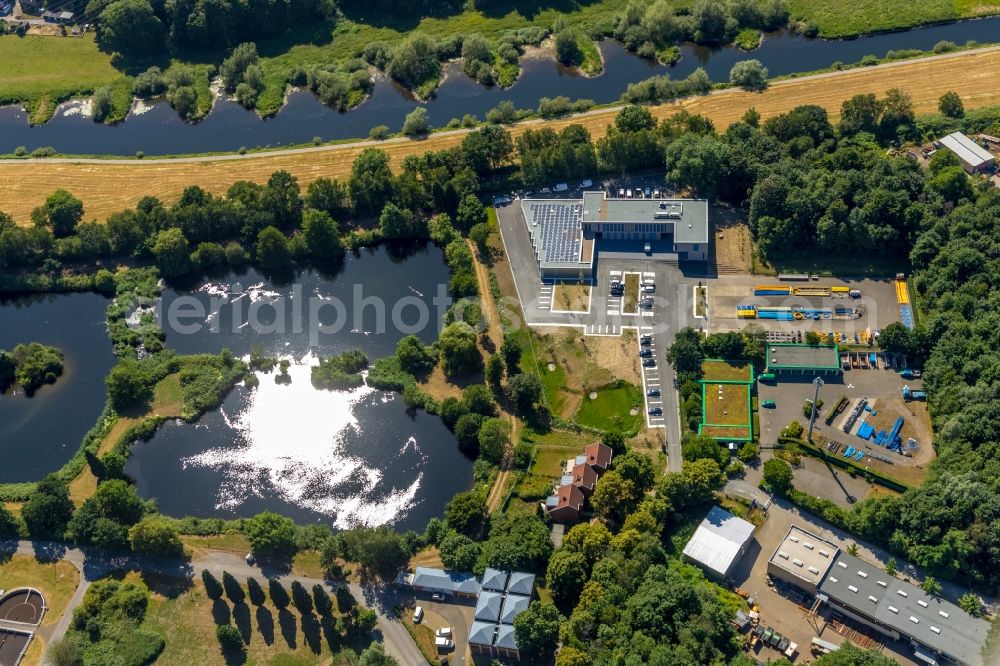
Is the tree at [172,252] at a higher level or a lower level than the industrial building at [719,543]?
higher

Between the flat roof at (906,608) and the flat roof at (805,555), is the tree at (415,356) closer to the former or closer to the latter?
the flat roof at (805,555)

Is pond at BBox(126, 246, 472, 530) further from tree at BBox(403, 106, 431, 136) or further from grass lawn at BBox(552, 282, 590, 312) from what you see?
tree at BBox(403, 106, 431, 136)

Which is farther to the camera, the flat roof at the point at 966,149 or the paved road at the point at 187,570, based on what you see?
the flat roof at the point at 966,149

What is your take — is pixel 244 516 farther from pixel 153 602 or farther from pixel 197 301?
pixel 197 301

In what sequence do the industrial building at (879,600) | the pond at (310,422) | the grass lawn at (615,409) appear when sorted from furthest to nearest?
1. the grass lawn at (615,409)
2. the pond at (310,422)
3. the industrial building at (879,600)

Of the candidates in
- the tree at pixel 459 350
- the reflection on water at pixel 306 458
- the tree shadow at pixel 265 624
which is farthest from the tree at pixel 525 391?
the tree shadow at pixel 265 624

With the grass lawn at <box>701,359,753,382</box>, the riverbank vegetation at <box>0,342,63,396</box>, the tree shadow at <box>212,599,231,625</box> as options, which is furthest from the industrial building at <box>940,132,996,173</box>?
the riverbank vegetation at <box>0,342,63,396</box>
